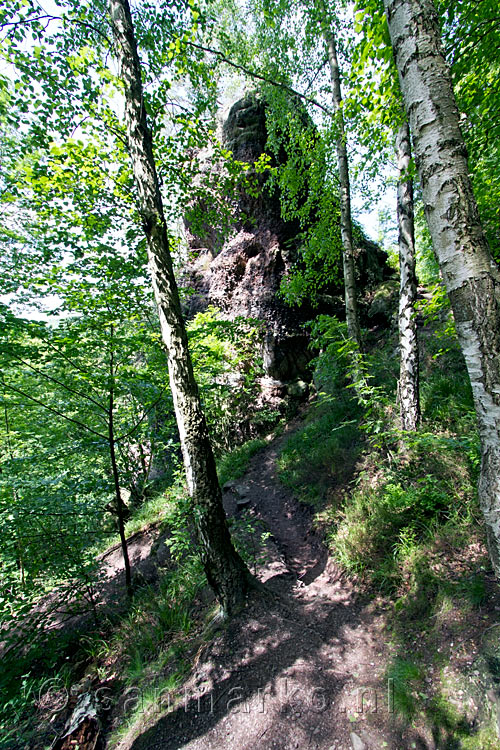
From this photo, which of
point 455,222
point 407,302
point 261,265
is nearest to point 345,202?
point 407,302

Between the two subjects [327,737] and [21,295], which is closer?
[327,737]

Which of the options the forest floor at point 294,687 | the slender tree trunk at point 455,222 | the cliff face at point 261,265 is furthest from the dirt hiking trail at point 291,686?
the cliff face at point 261,265

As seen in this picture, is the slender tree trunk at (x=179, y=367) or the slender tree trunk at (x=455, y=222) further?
the slender tree trunk at (x=179, y=367)

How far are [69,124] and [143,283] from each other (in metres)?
2.20

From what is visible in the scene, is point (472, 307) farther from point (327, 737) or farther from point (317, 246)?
point (317, 246)

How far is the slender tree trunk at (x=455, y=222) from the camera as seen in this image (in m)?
1.66

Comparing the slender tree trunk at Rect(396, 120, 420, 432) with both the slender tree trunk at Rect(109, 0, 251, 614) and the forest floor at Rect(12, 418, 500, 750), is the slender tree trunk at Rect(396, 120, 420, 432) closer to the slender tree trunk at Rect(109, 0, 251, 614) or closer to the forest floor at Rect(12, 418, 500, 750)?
the forest floor at Rect(12, 418, 500, 750)

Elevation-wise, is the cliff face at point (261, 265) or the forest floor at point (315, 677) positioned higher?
the cliff face at point (261, 265)

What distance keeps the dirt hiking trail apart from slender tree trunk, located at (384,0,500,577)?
68.7 inches

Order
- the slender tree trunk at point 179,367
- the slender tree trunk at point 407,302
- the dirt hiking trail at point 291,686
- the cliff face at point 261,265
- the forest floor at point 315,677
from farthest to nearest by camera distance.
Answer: the cliff face at point 261,265, the slender tree trunk at point 407,302, the slender tree trunk at point 179,367, the dirt hiking trail at point 291,686, the forest floor at point 315,677

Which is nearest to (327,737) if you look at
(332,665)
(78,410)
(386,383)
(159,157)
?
(332,665)

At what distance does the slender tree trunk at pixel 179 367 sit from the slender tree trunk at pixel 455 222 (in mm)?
2367

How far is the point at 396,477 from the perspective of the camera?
4328 millimetres

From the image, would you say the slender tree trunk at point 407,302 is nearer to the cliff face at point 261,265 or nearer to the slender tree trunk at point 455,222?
the slender tree trunk at point 455,222
